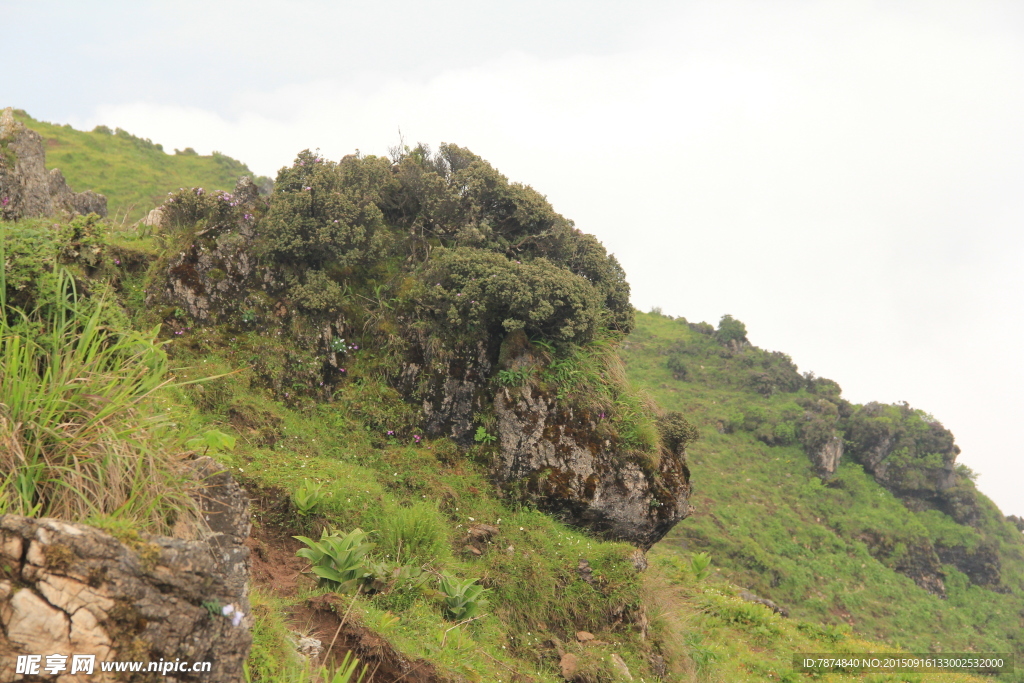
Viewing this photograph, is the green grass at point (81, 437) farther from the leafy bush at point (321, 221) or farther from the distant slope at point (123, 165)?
the distant slope at point (123, 165)

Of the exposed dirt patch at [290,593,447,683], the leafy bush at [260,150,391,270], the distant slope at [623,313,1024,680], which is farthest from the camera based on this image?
the distant slope at [623,313,1024,680]

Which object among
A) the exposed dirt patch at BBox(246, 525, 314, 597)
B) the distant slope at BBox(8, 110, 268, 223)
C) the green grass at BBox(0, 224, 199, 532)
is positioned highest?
the distant slope at BBox(8, 110, 268, 223)

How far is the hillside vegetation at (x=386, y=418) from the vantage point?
11.6 feet

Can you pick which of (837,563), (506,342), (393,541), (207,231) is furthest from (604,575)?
(837,563)

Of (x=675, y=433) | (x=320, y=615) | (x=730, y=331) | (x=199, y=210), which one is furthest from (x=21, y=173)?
(x=730, y=331)

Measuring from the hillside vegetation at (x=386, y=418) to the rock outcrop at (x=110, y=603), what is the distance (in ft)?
0.58

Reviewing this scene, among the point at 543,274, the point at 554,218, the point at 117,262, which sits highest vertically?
the point at 554,218

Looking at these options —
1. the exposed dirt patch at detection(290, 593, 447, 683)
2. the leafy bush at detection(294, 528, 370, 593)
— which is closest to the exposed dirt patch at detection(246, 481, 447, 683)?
the exposed dirt patch at detection(290, 593, 447, 683)

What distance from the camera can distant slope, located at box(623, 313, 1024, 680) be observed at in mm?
19422

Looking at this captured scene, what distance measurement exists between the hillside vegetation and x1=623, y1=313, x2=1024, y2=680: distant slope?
7504 millimetres

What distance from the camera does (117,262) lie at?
30.3 feet

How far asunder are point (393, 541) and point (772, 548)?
18135mm

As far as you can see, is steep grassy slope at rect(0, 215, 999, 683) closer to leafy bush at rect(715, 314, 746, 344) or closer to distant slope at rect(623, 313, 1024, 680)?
distant slope at rect(623, 313, 1024, 680)

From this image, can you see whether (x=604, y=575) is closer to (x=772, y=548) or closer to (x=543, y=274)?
(x=543, y=274)
